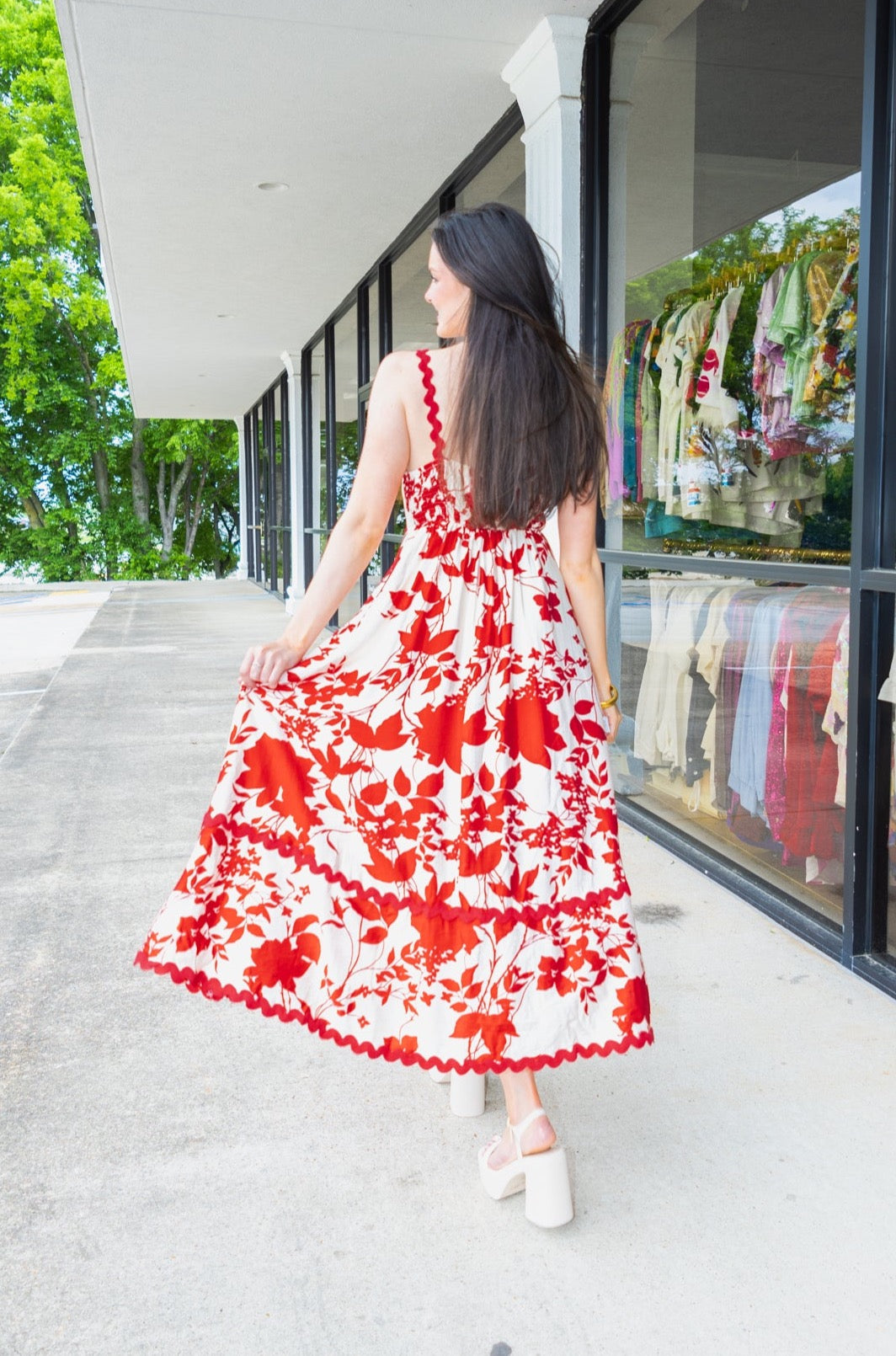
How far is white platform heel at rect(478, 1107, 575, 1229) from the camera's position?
5.74 ft

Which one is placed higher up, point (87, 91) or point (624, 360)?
point (87, 91)

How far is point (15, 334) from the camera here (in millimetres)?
22578

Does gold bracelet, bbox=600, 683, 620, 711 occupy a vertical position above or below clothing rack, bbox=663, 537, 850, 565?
below

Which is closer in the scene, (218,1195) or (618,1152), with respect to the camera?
Result: (218,1195)

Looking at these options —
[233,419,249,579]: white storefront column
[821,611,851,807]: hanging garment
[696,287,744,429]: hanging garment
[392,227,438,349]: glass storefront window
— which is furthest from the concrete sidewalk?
[233,419,249,579]: white storefront column

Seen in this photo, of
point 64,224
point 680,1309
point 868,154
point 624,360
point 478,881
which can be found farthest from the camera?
point 64,224

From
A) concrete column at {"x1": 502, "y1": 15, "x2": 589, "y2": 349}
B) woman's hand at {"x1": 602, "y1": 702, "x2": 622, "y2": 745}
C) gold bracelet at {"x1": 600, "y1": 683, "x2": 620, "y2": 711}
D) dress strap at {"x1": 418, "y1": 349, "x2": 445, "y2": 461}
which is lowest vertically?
woman's hand at {"x1": 602, "y1": 702, "x2": 622, "y2": 745}

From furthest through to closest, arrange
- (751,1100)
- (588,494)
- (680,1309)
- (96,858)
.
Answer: (96,858) → (751,1100) → (588,494) → (680,1309)

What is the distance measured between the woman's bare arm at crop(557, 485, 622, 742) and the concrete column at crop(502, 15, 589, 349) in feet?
7.55

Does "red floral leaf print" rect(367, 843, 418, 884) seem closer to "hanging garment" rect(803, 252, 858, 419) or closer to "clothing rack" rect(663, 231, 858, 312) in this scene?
"hanging garment" rect(803, 252, 858, 419)

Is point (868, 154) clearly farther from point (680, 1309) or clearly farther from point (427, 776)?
point (680, 1309)

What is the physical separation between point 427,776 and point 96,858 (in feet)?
7.31

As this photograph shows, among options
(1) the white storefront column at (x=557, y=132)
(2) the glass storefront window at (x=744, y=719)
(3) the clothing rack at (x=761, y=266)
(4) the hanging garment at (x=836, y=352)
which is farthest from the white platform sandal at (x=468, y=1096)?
(1) the white storefront column at (x=557, y=132)

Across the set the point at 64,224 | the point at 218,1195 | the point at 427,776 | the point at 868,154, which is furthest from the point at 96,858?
the point at 64,224
